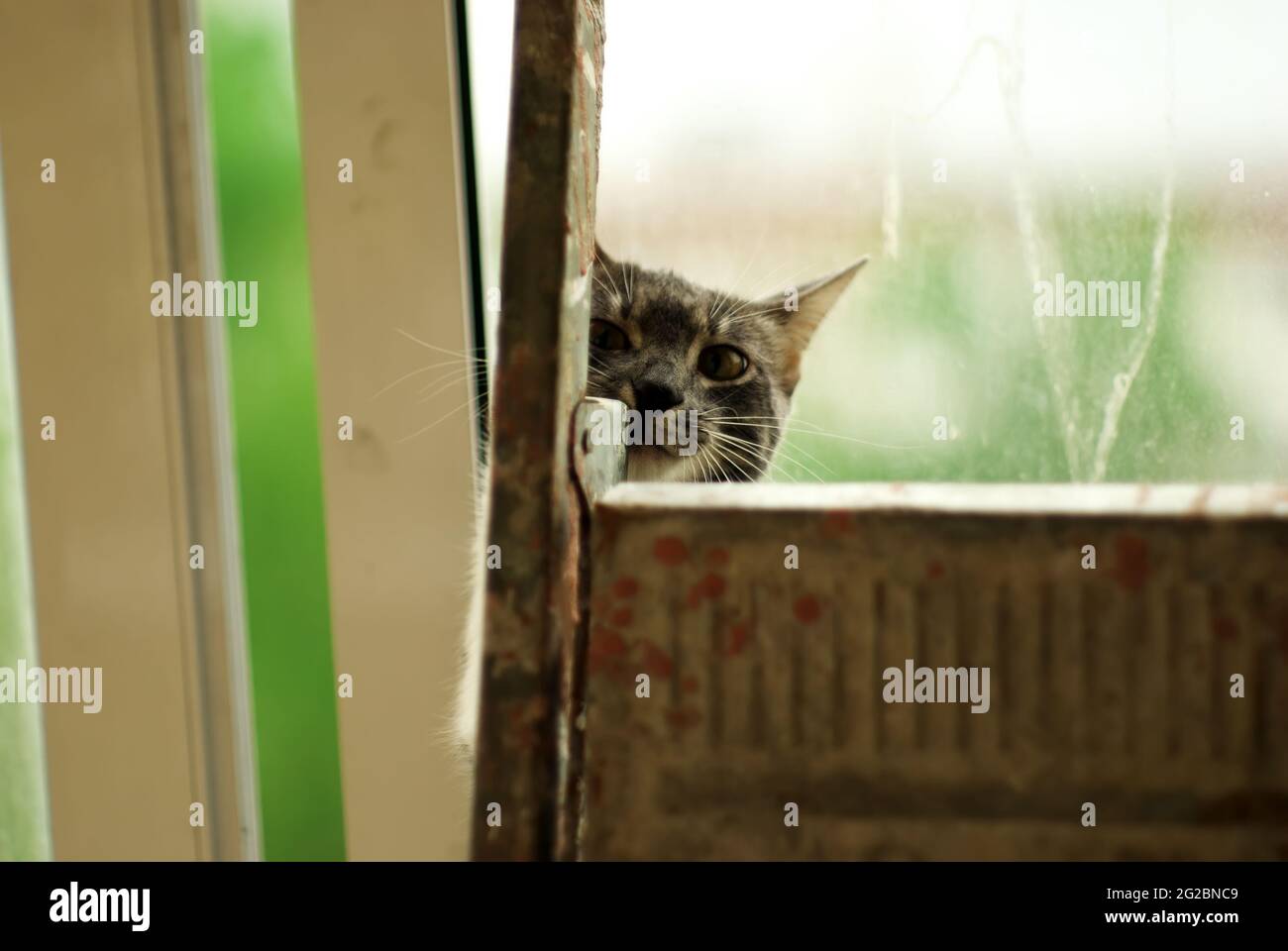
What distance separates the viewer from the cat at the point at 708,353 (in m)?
0.83

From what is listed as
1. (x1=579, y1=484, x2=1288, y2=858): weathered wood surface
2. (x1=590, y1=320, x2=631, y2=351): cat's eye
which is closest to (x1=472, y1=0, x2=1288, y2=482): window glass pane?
(x1=590, y1=320, x2=631, y2=351): cat's eye

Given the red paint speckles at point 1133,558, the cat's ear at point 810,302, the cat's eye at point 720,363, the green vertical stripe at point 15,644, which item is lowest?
the green vertical stripe at point 15,644

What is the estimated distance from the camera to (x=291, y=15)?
2.84ft

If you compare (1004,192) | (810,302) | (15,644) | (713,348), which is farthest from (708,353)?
(15,644)

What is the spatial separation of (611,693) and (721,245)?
64cm

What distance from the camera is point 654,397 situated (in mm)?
799

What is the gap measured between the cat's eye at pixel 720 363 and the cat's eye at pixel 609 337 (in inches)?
3.0

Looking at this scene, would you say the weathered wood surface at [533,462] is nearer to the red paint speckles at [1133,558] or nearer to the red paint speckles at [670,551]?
the red paint speckles at [670,551]

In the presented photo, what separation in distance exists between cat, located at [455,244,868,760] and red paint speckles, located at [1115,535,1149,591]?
19.0 inches

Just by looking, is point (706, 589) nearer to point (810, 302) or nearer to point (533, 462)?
point (533, 462)

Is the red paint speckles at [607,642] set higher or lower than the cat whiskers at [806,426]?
lower

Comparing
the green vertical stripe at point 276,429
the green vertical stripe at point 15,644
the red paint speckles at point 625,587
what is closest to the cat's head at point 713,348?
the green vertical stripe at point 276,429

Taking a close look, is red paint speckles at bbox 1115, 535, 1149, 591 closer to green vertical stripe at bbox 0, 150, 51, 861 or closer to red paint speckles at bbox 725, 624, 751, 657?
red paint speckles at bbox 725, 624, 751, 657
